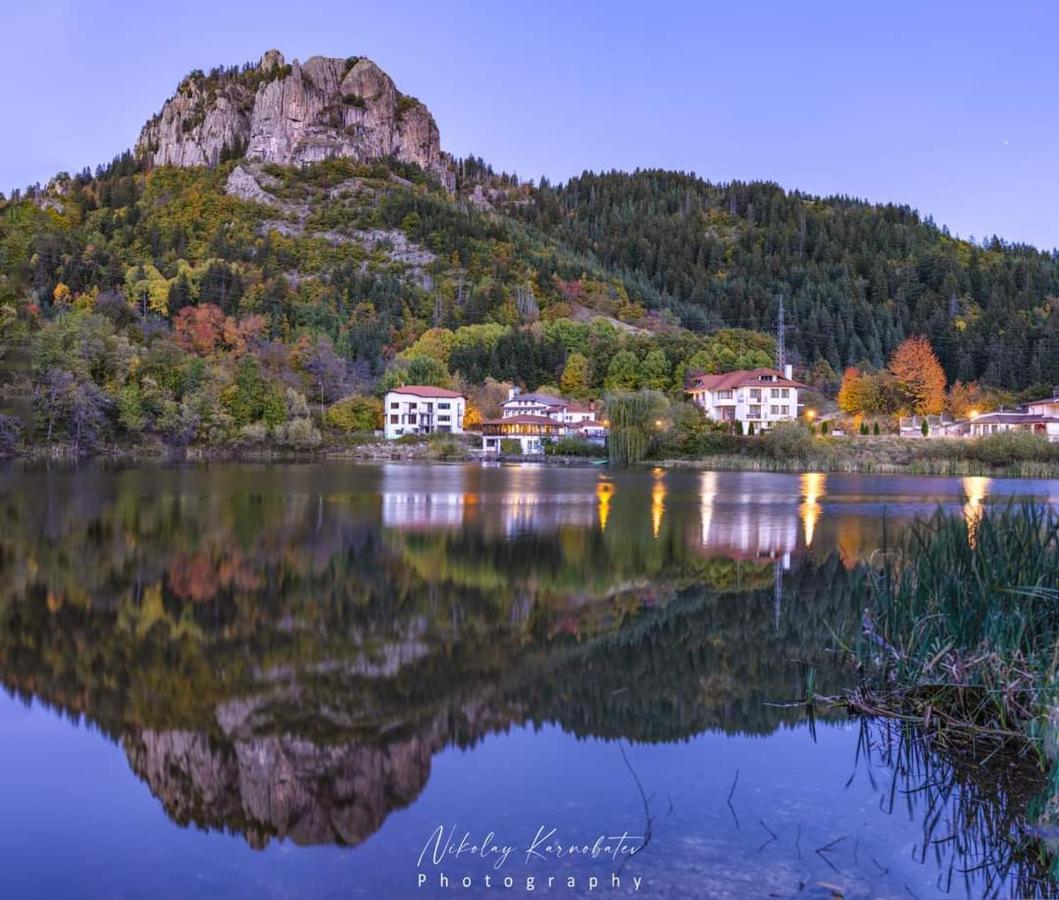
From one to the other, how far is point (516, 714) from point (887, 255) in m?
142

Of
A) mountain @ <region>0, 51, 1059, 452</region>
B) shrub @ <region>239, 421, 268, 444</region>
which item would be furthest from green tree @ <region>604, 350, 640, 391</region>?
shrub @ <region>239, 421, 268, 444</region>

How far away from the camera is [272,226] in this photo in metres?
132

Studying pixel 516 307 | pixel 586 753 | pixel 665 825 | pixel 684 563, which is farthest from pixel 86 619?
pixel 516 307

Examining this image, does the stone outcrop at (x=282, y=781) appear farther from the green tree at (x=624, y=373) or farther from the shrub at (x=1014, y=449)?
the green tree at (x=624, y=373)

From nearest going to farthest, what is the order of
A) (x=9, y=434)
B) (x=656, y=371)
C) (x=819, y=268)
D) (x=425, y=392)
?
(x=9, y=434), (x=425, y=392), (x=656, y=371), (x=819, y=268)

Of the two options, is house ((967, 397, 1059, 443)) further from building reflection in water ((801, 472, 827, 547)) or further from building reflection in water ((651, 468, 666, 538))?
building reflection in water ((651, 468, 666, 538))

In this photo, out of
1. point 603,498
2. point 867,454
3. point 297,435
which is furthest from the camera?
point 297,435

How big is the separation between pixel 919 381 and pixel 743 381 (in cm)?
1332

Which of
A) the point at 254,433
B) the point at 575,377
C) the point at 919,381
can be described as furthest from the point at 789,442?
the point at 254,433

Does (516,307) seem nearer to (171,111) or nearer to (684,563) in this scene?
(684,563)

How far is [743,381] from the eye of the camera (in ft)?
226

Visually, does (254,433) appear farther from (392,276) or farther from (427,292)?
(392,276)

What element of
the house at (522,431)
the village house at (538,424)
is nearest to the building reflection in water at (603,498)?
the village house at (538,424)

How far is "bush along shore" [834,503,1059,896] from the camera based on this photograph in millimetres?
5969
